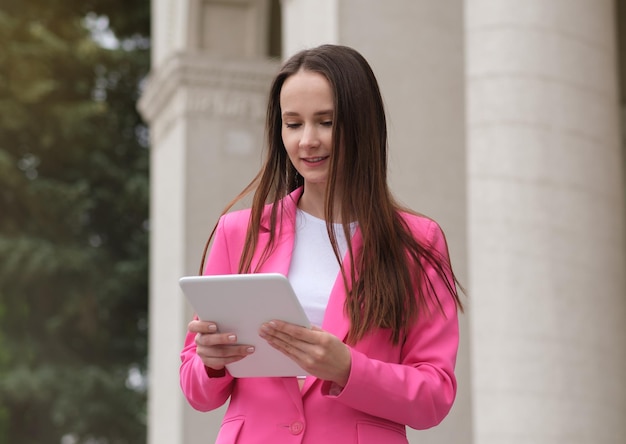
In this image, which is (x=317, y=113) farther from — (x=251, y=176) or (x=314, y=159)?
(x=251, y=176)

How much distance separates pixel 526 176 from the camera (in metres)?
7.02

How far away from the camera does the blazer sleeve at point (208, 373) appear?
299cm

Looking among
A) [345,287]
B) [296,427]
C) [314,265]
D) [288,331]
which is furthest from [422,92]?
[288,331]

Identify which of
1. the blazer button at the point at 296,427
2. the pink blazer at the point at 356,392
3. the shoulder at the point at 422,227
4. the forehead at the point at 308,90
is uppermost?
the forehead at the point at 308,90

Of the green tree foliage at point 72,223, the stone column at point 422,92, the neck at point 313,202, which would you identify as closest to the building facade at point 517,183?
the stone column at point 422,92

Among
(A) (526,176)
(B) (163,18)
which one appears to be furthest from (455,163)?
(B) (163,18)

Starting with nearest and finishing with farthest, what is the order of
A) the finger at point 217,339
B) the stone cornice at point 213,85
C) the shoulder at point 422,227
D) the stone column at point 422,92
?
1. the finger at point 217,339
2. the shoulder at point 422,227
3. the stone column at point 422,92
4. the stone cornice at point 213,85

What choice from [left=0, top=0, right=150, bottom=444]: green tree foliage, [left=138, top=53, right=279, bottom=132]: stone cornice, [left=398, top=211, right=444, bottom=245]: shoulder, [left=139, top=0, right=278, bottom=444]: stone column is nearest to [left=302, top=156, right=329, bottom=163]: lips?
[left=398, top=211, right=444, bottom=245]: shoulder

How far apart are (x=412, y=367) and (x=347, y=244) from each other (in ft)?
1.04

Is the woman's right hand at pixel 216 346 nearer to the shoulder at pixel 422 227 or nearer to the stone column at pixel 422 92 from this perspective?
the shoulder at pixel 422 227

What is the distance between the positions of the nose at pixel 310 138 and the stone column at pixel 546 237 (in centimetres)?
414

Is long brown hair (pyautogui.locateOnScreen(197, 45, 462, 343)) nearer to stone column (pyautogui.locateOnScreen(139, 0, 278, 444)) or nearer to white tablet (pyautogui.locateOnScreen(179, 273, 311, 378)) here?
white tablet (pyautogui.locateOnScreen(179, 273, 311, 378))

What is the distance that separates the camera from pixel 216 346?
2.85m

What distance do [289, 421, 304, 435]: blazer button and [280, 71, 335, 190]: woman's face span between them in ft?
1.83
